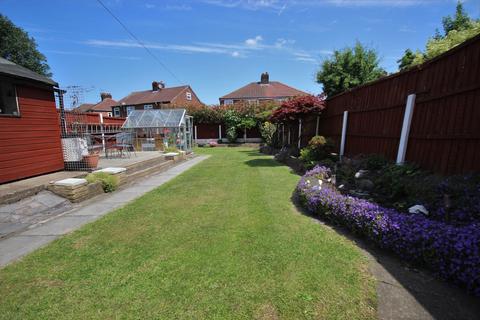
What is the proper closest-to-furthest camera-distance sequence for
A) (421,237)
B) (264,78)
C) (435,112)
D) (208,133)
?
1. (421,237)
2. (435,112)
3. (208,133)
4. (264,78)

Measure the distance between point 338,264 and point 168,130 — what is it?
44.8ft

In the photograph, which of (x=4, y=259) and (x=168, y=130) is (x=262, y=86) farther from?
(x=4, y=259)

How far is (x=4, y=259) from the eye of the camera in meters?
3.07

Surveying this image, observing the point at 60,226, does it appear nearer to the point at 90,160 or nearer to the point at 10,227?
the point at 10,227

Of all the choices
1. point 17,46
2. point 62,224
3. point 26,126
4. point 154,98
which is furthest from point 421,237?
point 17,46

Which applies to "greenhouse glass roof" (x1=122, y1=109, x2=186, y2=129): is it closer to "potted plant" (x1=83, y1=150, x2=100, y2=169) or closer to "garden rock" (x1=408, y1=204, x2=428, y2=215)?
"potted plant" (x1=83, y1=150, x2=100, y2=169)

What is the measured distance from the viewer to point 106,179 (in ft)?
20.6

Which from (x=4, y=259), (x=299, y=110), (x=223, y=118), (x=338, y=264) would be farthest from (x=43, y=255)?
(x=223, y=118)

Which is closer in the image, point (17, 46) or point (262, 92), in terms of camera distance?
point (17, 46)

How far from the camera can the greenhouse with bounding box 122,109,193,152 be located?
47.7 feet

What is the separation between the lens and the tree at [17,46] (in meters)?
24.4

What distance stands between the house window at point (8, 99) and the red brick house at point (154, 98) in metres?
26.2

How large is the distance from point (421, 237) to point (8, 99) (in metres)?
8.72

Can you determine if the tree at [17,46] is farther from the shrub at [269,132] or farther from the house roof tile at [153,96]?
the shrub at [269,132]
